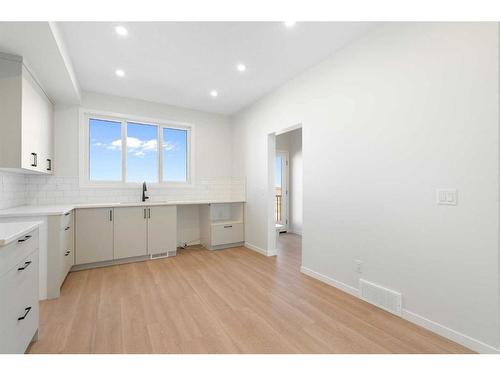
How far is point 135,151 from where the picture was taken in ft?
14.0

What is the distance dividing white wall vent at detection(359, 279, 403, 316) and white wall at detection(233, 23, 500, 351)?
2.6 inches

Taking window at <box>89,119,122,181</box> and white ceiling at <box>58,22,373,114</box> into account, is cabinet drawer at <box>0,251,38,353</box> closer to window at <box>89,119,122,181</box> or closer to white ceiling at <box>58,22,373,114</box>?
white ceiling at <box>58,22,373,114</box>

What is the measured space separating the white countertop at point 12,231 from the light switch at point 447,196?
2831 mm

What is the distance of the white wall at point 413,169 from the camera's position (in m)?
1.64

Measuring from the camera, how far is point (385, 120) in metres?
2.23

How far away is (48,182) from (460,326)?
5.05 meters

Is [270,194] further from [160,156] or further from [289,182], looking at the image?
[289,182]

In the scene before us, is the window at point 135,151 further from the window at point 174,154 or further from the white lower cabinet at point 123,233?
the white lower cabinet at point 123,233

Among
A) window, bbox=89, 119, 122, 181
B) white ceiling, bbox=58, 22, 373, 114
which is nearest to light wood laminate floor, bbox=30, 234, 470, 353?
window, bbox=89, 119, 122, 181

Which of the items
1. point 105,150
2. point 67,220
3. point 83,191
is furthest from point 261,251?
point 105,150

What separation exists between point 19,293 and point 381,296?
2.82 metres

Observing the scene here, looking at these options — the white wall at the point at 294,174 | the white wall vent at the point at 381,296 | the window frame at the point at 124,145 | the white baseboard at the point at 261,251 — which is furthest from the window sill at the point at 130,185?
the white wall vent at the point at 381,296

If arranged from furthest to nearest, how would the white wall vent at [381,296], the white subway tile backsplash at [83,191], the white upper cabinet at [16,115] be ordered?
the white subway tile backsplash at [83,191]
the white upper cabinet at [16,115]
the white wall vent at [381,296]
